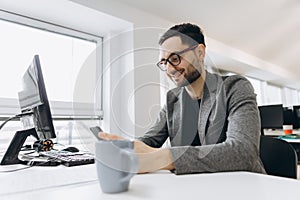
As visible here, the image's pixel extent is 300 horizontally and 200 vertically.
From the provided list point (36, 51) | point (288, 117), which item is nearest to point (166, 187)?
point (36, 51)

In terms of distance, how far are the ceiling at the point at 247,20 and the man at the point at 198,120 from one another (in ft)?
3.63

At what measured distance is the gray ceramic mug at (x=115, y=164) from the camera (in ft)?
1.41

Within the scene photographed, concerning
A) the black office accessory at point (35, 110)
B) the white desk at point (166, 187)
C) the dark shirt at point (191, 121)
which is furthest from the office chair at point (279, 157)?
the black office accessory at point (35, 110)

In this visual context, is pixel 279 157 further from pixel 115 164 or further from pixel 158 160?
pixel 115 164

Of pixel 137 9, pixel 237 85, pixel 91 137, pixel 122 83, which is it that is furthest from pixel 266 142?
pixel 137 9

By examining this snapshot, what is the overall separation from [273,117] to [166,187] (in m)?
3.48

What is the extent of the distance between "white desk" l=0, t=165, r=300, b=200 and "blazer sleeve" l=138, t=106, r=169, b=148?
42cm

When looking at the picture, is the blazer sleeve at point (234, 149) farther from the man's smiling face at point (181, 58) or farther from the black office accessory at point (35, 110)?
the black office accessory at point (35, 110)

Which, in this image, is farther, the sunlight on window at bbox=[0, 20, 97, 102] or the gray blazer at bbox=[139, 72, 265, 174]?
the sunlight on window at bbox=[0, 20, 97, 102]

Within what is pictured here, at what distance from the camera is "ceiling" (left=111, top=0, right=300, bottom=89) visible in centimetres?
250

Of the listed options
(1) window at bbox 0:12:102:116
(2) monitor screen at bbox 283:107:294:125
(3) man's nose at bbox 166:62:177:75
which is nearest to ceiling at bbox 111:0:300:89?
(1) window at bbox 0:12:102:116

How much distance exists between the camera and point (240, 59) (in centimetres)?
376

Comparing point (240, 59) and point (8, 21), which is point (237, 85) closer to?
point (8, 21)

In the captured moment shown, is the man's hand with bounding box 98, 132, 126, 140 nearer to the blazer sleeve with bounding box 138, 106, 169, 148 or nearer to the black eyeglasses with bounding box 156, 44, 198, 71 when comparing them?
the black eyeglasses with bounding box 156, 44, 198, 71
